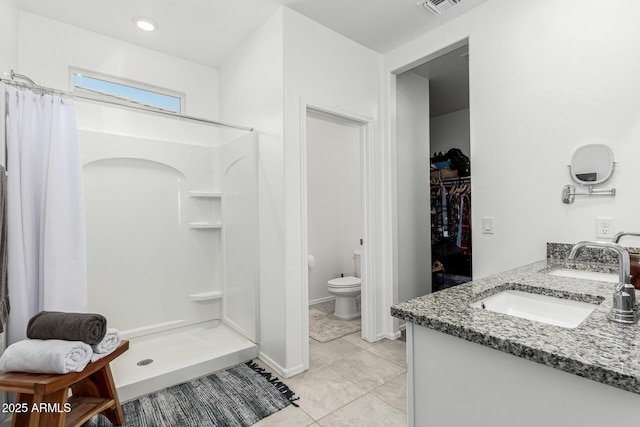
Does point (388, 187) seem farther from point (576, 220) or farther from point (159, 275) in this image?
point (159, 275)

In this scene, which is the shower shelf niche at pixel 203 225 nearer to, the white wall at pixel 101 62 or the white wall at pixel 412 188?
the white wall at pixel 101 62

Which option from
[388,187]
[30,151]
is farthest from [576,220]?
[30,151]

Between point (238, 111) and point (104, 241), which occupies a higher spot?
point (238, 111)

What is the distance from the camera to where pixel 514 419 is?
77 centimetres

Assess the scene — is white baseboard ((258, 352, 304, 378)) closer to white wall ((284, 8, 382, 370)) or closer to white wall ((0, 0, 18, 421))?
white wall ((284, 8, 382, 370))

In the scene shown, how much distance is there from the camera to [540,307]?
122cm

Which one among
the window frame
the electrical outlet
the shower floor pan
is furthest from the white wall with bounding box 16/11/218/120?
the electrical outlet

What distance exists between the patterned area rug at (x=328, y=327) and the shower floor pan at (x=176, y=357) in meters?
0.73

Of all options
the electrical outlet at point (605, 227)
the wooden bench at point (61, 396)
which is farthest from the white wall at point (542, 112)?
the wooden bench at point (61, 396)

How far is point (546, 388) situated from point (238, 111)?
3.01 m

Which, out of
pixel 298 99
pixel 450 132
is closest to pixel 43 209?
pixel 298 99

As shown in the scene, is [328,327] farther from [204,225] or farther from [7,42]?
[7,42]

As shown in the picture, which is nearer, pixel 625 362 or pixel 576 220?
pixel 625 362

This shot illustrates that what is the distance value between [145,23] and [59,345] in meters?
2.49
